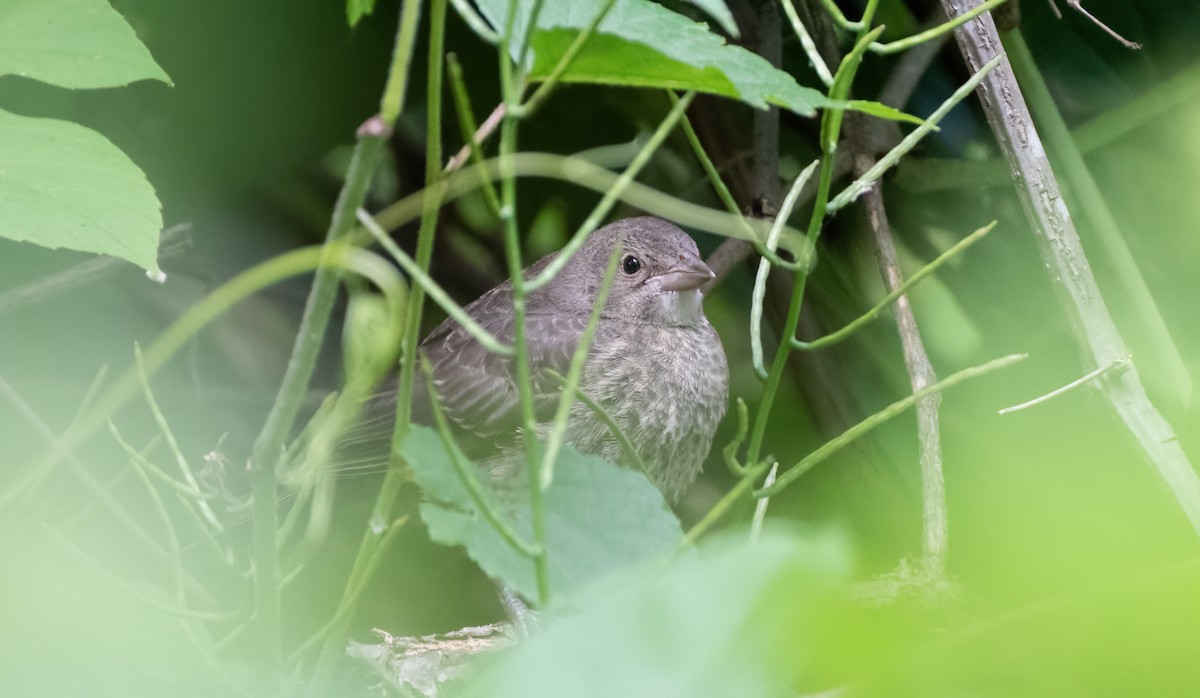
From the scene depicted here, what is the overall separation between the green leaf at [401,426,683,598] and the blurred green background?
0.79 feet

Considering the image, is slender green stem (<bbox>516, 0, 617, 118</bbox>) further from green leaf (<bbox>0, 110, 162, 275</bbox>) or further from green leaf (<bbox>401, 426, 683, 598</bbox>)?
green leaf (<bbox>0, 110, 162, 275</bbox>)

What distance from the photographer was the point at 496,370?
3.23 m

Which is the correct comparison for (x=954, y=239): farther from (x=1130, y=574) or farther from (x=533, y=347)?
(x=1130, y=574)

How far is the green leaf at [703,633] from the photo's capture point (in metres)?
0.46

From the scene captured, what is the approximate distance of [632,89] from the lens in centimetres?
307

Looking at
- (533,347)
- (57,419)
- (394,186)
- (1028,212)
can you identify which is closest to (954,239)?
(1028,212)

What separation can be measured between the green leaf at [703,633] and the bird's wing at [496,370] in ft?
7.57

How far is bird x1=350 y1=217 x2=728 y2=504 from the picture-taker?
9.90 feet

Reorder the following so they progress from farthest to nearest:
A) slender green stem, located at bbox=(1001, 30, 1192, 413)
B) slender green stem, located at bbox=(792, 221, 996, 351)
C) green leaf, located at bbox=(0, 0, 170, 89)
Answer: slender green stem, located at bbox=(1001, 30, 1192, 413), green leaf, located at bbox=(0, 0, 170, 89), slender green stem, located at bbox=(792, 221, 996, 351)

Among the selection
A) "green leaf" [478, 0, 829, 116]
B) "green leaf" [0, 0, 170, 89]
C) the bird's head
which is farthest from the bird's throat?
"green leaf" [478, 0, 829, 116]

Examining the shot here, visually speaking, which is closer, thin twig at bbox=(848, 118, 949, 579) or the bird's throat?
thin twig at bbox=(848, 118, 949, 579)

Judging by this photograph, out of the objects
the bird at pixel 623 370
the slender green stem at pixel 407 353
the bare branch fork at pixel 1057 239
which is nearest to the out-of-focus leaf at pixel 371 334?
the slender green stem at pixel 407 353

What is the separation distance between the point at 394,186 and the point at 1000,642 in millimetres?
2829

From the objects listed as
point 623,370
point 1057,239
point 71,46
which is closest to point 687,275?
point 623,370
